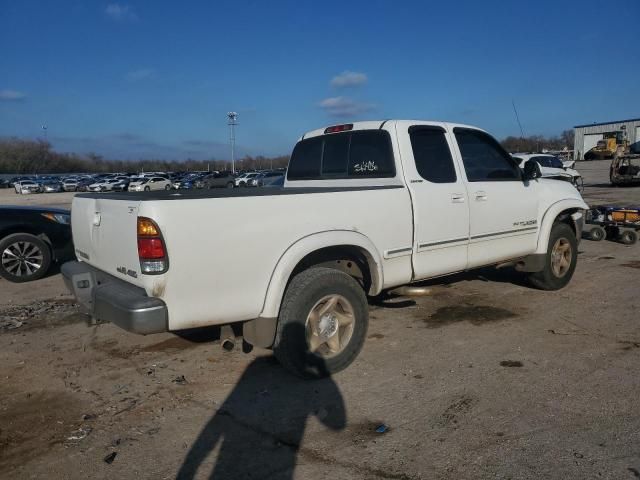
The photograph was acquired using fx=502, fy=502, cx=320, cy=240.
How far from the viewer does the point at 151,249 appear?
A: 308 centimetres

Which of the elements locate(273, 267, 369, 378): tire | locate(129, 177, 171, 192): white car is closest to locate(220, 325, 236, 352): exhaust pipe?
locate(273, 267, 369, 378): tire

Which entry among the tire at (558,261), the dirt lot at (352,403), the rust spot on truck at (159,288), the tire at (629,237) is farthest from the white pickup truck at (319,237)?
the tire at (629,237)

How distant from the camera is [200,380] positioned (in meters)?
3.94

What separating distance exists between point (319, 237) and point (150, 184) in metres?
56.9

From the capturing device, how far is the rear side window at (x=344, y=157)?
4.64m

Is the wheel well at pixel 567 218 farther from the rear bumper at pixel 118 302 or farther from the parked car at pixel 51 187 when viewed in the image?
the parked car at pixel 51 187

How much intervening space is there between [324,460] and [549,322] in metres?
3.24

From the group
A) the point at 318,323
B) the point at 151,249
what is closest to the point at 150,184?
the point at 318,323

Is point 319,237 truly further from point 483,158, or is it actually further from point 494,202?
point 483,158

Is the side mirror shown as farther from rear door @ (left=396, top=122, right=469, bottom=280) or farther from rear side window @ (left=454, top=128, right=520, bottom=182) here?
rear door @ (left=396, top=122, right=469, bottom=280)

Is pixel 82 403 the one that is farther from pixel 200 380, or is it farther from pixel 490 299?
pixel 490 299

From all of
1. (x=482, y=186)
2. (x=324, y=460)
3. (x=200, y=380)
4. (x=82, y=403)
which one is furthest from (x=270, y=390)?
(x=482, y=186)

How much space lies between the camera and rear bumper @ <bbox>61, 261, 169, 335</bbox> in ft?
10.1

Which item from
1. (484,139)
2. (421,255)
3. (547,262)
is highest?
(484,139)
